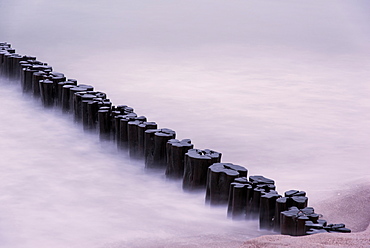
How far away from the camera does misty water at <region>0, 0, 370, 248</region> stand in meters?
3.83

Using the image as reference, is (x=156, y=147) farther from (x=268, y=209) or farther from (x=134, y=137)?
(x=268, y=209)

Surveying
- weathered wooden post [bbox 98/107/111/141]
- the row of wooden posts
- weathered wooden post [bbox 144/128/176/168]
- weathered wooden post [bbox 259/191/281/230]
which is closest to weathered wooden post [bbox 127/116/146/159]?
the row of wooden posts

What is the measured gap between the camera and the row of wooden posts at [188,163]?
3.53 meters

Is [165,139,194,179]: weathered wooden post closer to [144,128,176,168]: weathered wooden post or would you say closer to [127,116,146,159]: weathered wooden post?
[144,128,176,168]: weathered wooden post

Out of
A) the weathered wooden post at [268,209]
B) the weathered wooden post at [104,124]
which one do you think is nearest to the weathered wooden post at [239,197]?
the weathered wooden post at [268,209]

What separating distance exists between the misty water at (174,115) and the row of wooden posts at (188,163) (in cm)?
10

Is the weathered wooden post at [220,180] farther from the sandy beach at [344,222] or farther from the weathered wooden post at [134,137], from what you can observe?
the weathered wooden post at [134,137]

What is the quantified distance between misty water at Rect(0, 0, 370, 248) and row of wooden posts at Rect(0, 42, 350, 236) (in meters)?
0.10

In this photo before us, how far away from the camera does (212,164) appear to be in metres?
4.11

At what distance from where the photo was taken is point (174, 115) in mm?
6797

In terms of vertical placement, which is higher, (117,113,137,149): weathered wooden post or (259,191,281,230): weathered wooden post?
(117,113,137,149): weathered wooden post

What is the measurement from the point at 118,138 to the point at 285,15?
1240 cm

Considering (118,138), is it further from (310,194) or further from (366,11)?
(366,11)

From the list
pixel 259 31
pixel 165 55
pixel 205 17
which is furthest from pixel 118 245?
pixel 205 17
